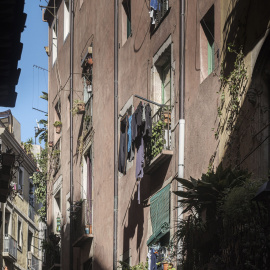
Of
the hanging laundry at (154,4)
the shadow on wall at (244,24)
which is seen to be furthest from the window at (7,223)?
the shadow on wall at (244,24)

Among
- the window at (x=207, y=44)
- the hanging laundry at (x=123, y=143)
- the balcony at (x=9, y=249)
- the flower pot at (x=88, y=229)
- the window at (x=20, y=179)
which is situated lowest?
the flower pot at (x=88, y=229)

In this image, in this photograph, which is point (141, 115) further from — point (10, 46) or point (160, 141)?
point (10, 46)

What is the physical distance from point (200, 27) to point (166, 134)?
2.79 metres

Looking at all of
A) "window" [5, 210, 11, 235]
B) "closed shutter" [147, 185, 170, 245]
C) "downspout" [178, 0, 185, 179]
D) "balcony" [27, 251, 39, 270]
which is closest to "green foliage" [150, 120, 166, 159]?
"closed shutter" [147, 185, 170, 245]

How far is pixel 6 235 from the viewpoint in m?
48.7

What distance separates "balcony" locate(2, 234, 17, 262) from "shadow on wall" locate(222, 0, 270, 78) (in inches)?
1202

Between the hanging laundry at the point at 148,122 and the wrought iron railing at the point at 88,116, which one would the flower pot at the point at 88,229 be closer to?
the wrought iron railing at the point at 88,116

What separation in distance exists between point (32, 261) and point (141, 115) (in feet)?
101

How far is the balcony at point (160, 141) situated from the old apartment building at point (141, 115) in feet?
0.09

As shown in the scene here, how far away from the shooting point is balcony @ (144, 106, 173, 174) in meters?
22.5

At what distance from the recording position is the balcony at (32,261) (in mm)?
52047

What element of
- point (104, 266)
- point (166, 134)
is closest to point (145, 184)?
point (166, 134)

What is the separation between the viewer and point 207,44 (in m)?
21.2

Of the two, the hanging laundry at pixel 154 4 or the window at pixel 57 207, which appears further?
the window at pixel 57 207
